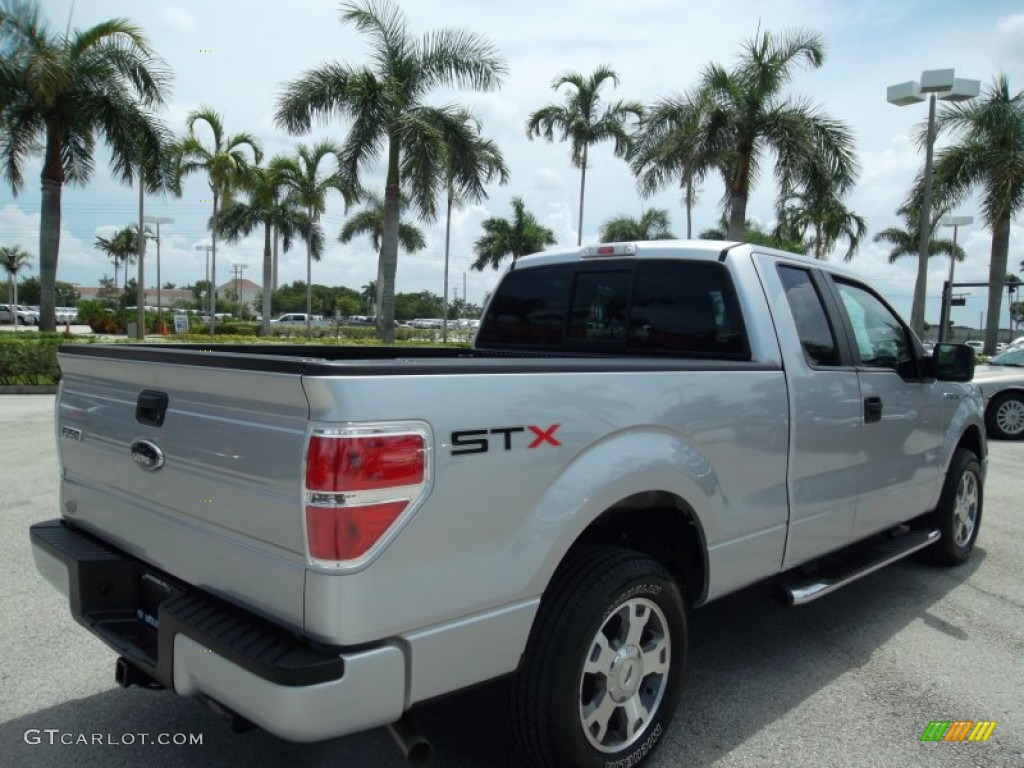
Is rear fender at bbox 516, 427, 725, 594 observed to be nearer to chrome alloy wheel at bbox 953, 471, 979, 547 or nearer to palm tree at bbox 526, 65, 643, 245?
chrome alloy wheel at bbox 953, 471, 979, 547

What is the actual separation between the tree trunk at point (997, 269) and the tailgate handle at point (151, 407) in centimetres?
2589

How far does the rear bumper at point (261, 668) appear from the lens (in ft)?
6.19

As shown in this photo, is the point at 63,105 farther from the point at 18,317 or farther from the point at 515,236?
the point at 18,317

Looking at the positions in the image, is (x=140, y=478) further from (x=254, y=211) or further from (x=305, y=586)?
(x=254, y=211)

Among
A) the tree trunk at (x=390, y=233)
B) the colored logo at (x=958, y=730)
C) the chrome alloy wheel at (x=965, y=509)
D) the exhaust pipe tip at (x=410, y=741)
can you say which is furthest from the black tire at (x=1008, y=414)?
the tree trunk at (x=390, y=233)

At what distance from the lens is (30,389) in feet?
50.6

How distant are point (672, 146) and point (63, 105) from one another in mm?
15183

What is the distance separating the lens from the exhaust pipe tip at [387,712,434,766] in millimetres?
2075

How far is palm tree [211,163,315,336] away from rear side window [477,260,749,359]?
29.6 metres

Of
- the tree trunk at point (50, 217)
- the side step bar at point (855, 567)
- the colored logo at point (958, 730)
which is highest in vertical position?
the tree trunk at point (50, 217)

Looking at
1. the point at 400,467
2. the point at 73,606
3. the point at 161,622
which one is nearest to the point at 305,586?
the point at 400,467

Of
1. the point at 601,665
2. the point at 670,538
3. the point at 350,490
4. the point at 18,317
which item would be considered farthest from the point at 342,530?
the point at 18,317

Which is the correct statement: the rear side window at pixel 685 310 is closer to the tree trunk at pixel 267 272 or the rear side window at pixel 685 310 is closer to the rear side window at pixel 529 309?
the rear side window at pixel 529 309

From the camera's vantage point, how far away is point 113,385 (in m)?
2.72
